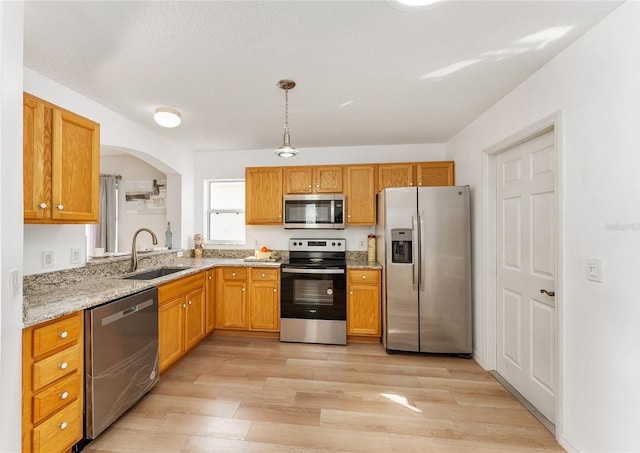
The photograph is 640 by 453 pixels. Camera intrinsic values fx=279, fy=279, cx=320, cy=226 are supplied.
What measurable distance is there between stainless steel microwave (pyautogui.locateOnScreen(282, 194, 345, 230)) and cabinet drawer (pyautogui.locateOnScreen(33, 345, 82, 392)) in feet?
7.95

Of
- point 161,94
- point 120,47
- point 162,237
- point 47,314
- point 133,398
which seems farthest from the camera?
point 162,237

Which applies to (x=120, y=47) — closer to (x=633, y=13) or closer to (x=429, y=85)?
(x=429, y=85)

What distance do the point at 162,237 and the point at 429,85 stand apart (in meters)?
4.02

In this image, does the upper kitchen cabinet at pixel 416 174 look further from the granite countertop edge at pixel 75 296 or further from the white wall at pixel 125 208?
the white wall at pixel 125 208

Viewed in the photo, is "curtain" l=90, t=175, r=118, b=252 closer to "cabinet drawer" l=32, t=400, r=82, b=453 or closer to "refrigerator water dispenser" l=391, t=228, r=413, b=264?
"cabinet drawer" l=32, t=400, r=82, b=453

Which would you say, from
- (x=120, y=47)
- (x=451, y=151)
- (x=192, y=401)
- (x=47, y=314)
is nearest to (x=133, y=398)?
(x=192, y=401)

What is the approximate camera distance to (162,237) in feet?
13.8

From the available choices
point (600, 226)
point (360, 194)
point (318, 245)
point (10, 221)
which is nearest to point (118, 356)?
point (10, 221)

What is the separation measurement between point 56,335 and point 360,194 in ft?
10.2

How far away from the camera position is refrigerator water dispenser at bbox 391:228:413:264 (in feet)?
9.98

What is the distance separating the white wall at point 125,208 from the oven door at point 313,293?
2273 millimetres

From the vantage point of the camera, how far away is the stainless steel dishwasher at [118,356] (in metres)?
1.71

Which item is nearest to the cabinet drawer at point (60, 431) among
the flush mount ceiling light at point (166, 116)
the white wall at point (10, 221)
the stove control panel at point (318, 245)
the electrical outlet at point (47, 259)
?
the white wall at point (10, 221)

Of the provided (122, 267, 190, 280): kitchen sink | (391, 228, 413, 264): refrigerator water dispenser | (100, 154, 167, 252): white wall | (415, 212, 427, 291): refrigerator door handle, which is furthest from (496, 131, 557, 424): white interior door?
(100, 154, 167, 252): white wall
